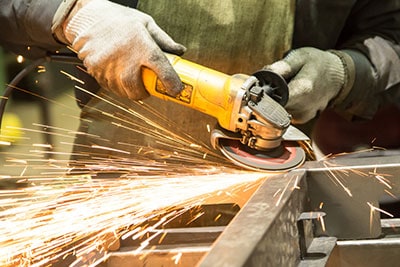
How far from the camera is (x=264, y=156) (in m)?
1.75

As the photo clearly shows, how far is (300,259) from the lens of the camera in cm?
139

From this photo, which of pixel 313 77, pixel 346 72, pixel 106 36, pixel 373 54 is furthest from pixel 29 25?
pixel 373 54

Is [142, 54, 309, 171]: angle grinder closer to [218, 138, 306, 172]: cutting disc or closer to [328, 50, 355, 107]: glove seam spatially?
[218, 138, 306, 172]: cutting disc

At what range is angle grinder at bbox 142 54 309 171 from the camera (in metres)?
1.66

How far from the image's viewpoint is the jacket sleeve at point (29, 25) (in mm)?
1978

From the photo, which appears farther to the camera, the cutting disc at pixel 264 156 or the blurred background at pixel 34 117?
the blurred background at pixel 34 117

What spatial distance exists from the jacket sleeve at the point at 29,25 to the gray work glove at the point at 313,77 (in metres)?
0.68

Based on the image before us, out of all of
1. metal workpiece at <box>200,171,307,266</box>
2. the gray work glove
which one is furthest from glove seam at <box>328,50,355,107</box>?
metal workpiece at <box>200,171,307,266</box>

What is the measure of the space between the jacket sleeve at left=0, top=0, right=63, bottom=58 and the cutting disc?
65cm

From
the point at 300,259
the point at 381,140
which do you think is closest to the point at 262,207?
the point at 300,259

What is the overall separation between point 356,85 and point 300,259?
3.30 ft

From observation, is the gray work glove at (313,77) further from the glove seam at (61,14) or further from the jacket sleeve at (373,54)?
the glove seam at (61,14)

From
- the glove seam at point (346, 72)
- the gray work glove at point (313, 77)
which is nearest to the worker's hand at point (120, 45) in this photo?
the gray work glove at point (313, 77)

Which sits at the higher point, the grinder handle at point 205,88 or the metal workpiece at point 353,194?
the grinder handle at point 205,88
